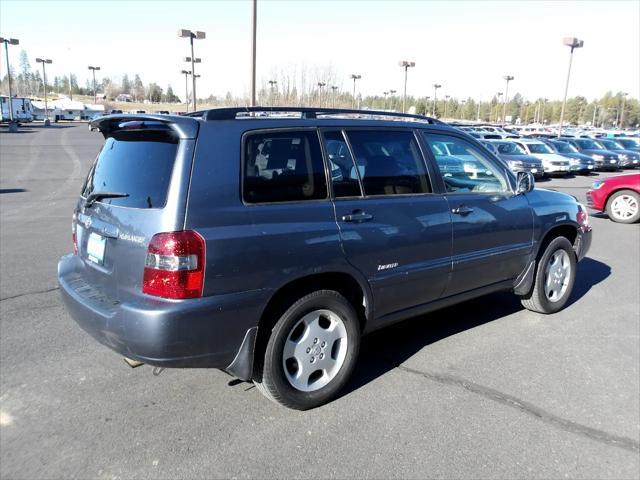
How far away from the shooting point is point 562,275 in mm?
5301

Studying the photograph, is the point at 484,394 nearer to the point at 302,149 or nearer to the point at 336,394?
→ the point at 336,394

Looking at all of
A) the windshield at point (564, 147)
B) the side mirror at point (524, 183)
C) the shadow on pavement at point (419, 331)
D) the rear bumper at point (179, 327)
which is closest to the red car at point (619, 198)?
the shadow on pavement at point (419, 331)

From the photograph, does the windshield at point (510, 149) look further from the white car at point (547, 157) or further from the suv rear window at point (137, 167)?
the suv rear window at point (137, 167)

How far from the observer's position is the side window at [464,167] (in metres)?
4.24

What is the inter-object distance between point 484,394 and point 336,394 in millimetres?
1016

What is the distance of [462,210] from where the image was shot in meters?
4.11

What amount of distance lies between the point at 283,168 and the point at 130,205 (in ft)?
3.03

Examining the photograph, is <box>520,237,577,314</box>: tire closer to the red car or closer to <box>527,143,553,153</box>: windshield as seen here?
the red car

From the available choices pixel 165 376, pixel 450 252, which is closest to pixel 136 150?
pixel 165 376

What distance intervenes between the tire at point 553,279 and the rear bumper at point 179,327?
314cm

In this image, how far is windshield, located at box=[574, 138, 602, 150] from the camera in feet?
88.1

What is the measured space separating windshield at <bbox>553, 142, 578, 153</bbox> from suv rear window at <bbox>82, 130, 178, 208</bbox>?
81.5 feet

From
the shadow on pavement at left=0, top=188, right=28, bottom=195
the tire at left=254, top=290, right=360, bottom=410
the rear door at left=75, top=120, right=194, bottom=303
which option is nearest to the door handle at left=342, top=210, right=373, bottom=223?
the tire at left=254, top=290, right=360, bottom=410

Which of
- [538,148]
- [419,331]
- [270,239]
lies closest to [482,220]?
[419,331]
